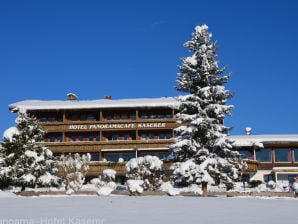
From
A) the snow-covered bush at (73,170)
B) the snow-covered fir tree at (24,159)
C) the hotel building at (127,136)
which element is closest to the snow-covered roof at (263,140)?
the hotel building at (127,136)

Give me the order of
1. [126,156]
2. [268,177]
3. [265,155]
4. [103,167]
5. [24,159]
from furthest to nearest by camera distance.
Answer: [265,155] < [126,156] < [268,177] < [103,167] < [24,159]

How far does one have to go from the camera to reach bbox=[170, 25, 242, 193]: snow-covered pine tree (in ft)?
82.5

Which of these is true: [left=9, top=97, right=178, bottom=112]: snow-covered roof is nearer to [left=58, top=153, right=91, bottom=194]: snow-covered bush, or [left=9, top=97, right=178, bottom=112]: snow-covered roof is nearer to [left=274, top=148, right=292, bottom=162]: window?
[left=58, top=153, right=91, bottom=194]: snow-covered bush

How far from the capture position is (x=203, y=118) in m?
25.8

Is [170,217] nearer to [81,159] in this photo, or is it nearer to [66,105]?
[81,159]

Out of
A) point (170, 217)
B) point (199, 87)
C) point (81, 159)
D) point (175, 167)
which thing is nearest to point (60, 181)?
point (81, 159)

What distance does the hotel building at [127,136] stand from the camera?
43.5 meters

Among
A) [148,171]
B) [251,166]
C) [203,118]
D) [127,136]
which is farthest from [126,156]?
[203,118]

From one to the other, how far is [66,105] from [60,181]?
15010mm

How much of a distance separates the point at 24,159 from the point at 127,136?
57.4 feet

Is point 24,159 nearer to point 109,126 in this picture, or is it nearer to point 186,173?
point 186,173

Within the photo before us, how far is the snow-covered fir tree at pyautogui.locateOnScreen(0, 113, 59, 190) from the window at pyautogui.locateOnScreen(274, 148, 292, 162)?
25233mm

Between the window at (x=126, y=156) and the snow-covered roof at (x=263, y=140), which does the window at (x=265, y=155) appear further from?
the window at (x=126, y=156)

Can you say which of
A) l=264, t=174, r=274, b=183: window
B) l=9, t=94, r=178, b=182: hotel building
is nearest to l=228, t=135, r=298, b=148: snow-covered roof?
l=264, t=174, r=274, b=183: window
